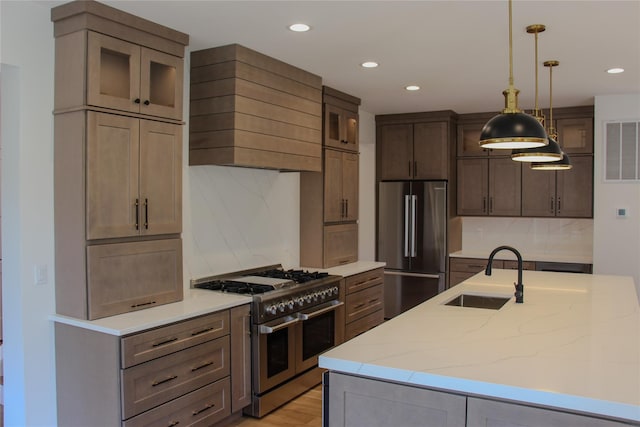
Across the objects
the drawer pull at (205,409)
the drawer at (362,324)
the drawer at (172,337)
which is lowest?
the drawer pull at (205,409)

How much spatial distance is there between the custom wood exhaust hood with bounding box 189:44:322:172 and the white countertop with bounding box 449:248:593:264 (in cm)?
298

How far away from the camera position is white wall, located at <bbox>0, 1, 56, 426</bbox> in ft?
9.18

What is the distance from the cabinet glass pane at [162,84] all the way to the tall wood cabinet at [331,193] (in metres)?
1.86

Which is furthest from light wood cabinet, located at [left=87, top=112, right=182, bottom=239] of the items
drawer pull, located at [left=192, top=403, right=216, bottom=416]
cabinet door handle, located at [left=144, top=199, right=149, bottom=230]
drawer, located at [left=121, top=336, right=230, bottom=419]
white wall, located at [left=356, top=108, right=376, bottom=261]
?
white wall, located at [left=356, top=108, right=376, bottom=261]

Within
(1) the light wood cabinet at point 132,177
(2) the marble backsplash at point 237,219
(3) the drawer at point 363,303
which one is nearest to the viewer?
(1) the light wood cabinet at point 132,177

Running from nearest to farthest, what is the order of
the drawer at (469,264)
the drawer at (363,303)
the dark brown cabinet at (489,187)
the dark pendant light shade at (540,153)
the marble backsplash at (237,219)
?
the dark pendant light shade at (540,153)
the marble backsplash at (237,219)
the drawer at (363,303)
the drawer at (469,264)
the dark brown cabinet at (489,187)

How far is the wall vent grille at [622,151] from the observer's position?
17.1 feet

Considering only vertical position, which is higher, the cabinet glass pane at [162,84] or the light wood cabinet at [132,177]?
the cabinet glass pane at [162,84]

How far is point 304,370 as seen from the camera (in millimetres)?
4125

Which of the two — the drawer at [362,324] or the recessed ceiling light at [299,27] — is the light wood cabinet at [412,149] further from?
the recessed ceiling light at [299,27]

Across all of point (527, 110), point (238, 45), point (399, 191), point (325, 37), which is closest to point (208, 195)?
point (238, 45)

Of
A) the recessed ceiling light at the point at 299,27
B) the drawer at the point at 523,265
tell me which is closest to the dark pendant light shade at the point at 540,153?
the recessed ceiling light at the point at 299,27

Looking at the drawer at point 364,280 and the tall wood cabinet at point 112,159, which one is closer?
the tall wood cabinet at point 112,159

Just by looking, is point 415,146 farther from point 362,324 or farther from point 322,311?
point 322,311
